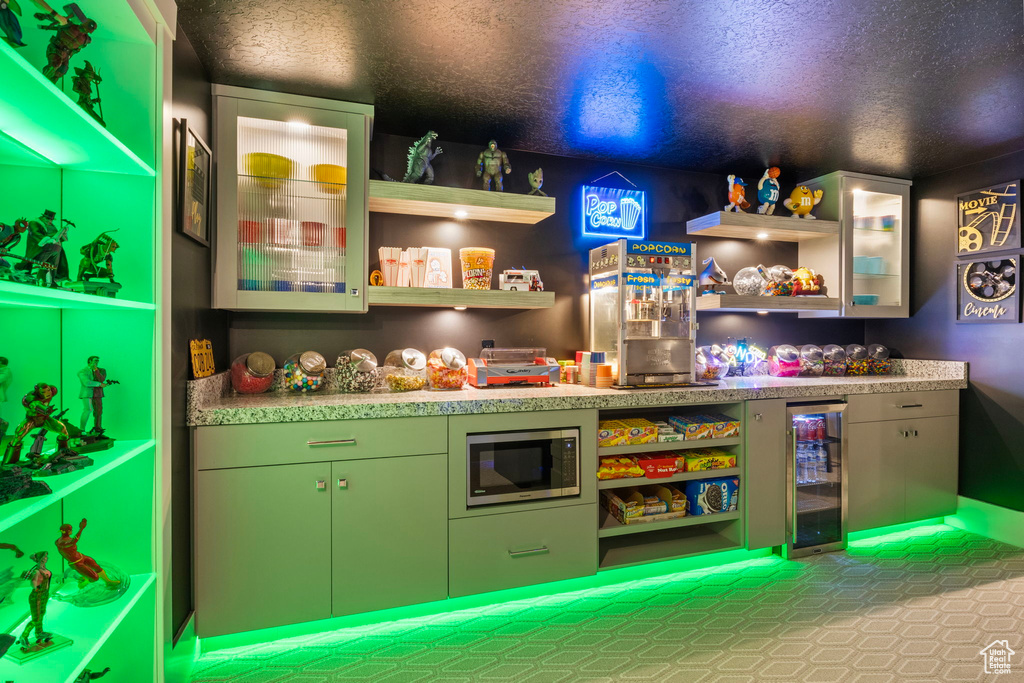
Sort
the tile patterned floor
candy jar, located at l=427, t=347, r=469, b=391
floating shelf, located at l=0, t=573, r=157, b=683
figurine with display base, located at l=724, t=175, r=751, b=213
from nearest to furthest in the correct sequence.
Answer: floating shelf, located at l=0, t=573, r=157, b=683 < the tile patterned floor < candy jar, located at l=427, t=347, r=469, b=391 < figurine with display base, located at l=724, t=175, r=751, b=213

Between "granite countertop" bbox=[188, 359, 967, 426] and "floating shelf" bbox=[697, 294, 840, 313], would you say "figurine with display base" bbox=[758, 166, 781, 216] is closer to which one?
"floating shelf" bbox=[697, 294, 840, 313]

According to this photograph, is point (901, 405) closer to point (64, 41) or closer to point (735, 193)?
point (735, 193)

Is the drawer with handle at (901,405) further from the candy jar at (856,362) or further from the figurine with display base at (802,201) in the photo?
the figurine with display base at (802,201)

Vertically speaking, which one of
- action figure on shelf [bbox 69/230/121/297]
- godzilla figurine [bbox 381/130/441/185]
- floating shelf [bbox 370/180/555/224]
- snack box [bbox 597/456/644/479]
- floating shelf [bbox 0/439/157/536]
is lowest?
snack box [bbox 597/456/644/479]

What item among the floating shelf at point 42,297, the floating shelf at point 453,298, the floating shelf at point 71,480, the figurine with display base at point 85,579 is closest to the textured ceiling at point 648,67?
the floating shelf at point 453,298

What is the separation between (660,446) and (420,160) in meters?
1.99

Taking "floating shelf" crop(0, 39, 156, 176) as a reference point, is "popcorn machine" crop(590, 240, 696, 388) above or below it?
below

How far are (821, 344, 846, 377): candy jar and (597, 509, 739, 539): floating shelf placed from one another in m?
1.57

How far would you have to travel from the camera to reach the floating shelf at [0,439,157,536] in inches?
38.3

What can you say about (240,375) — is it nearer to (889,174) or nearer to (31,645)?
(31,645)

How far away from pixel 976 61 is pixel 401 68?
2.46m

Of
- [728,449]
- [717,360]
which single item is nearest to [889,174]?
[717,360]

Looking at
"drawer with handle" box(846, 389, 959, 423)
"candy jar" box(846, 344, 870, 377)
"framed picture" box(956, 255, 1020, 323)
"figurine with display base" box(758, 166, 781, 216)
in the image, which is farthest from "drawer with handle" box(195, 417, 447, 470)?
"framed picture" box(956, 255, 1020, 323)

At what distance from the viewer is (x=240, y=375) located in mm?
2469
